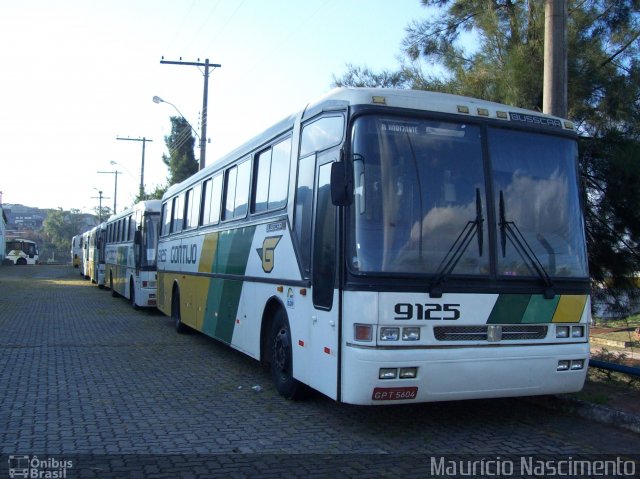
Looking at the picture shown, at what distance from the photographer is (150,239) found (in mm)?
17797

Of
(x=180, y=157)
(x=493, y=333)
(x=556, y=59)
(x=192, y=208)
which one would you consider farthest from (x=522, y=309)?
(x=180, y=157)

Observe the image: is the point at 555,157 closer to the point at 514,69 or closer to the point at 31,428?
the point at 514,69

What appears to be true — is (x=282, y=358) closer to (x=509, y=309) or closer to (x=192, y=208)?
(x=509, y=309)

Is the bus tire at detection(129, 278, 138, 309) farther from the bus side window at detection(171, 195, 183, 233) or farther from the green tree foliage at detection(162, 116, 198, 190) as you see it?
the green tree foliage at detection(162, 116, 198, 190)

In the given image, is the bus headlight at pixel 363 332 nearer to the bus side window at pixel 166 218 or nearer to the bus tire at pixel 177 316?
the bus tire at pixel 177 316

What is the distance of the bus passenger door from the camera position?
5.94 metres

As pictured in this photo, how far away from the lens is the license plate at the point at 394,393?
557cm

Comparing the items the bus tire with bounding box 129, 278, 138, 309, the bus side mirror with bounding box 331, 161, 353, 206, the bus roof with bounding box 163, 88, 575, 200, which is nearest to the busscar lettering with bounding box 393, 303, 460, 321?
the bus side mirror with bounding box 331, 161, 353, 206

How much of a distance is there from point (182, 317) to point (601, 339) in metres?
9.85

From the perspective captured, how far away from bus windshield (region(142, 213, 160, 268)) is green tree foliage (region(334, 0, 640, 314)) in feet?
31.3

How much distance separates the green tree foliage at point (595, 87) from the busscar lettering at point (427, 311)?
4451 mm

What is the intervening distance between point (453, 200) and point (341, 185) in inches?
43.9

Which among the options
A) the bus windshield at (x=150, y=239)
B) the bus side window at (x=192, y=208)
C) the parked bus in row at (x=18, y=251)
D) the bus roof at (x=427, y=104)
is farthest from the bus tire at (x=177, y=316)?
the parked bus in row at (x=18, y=251)

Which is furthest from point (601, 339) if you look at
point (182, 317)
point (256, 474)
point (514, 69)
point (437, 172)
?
point (256, 474)
